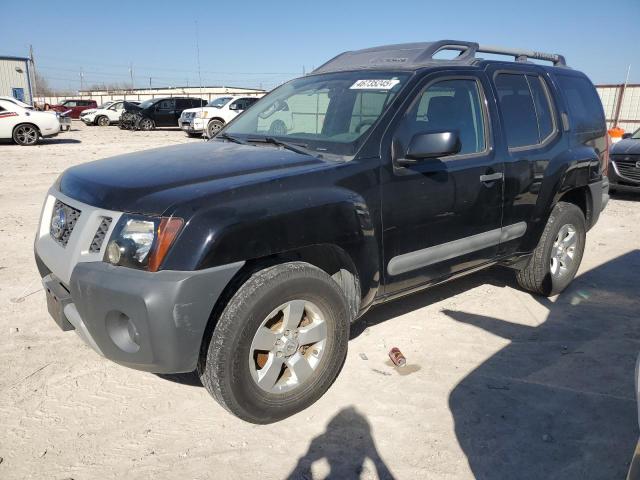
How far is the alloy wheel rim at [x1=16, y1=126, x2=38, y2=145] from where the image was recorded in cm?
1561

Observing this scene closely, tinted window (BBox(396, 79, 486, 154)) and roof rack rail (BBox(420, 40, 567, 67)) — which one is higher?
roof rack rail (BBox(420, 40, 567, 67))

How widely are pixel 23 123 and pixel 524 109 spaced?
15851mm

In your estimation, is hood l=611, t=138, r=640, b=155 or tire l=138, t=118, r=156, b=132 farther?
tire l=138, t=118, r=156, b=132

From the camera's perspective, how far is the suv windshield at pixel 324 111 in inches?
124

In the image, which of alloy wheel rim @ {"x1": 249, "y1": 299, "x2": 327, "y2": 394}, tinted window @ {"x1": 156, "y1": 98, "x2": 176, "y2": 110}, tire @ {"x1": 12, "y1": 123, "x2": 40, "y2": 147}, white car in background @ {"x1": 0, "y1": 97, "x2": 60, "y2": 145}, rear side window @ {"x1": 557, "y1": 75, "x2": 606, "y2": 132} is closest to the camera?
alloy wheel rim @ {"x1": 249, "y1": 299, "x2": 327, "y2": 394}

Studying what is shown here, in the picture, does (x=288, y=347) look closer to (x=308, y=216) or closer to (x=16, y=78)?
(x=308, y=216)

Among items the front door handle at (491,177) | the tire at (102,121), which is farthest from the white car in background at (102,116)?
the front door handle at (491,177)

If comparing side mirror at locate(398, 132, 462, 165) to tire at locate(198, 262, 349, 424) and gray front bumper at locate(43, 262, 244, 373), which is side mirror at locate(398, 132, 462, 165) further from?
gray front bumper at locate(43, 262, 244, 373)

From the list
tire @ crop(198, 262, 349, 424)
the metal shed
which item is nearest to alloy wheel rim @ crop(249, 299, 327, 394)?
tire @ crop(198, 262, 349, 424)

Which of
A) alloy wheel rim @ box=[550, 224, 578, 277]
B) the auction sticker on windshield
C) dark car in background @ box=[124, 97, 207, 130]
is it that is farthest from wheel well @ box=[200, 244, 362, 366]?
dark car in background @ box=[124, 97, 207, 130]

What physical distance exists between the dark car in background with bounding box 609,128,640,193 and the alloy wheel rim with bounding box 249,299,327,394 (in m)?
8.17

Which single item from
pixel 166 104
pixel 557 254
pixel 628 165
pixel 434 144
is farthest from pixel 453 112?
pixel 166 104

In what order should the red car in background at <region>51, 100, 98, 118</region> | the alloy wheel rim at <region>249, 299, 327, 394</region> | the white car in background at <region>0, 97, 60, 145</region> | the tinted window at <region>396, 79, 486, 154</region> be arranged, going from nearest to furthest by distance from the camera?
the alloy wheel rim at <region>249, 299, 327, 394</region>
the tinted window at <region>396, 79, 486, 154</region>
the white car in background at <region>0, 97, 60, 145</region>
the red car in background at <region>51, 100, 98, 118</region>

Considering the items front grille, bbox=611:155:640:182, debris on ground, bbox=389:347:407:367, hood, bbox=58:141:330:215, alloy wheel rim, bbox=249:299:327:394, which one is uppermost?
hood, bbox=58:141:330:215
